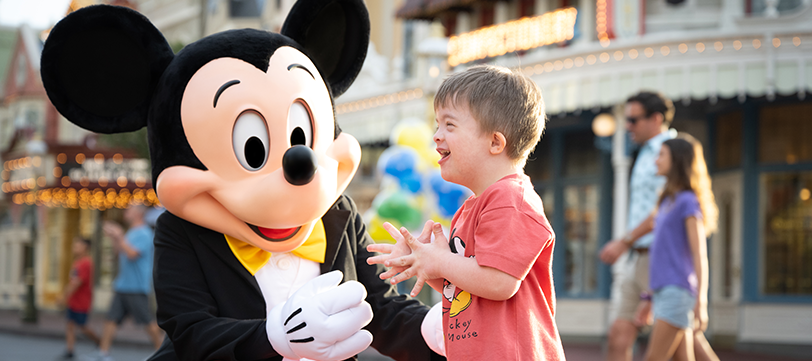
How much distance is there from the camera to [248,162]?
2.47 meters

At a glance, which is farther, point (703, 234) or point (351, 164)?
point (703, 234)

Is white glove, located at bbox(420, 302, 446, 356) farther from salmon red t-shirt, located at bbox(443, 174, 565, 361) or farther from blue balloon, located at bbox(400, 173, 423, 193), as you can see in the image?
blue balloon, located at bbox(400, 173, 423, 193)

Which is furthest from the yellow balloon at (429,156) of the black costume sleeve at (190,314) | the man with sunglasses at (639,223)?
the black costume sleeve at (190,314)

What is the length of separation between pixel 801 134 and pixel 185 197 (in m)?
9.58

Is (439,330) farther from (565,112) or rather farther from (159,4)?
(159,4)

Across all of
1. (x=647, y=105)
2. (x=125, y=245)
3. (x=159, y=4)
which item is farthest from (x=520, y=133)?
(x=159, y=4)

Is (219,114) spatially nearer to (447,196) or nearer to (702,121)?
(447,196)

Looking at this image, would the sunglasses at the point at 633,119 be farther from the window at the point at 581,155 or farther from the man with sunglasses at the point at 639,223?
the window at the point at 581,155

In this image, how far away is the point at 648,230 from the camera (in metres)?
4.39

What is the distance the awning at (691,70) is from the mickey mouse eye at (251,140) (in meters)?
7.61

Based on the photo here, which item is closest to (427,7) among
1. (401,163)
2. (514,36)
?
(514,36)

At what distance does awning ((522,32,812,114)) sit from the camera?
9453 mm

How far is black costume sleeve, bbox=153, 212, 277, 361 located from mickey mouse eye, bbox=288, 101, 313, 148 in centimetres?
41

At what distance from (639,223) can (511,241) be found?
284cm
